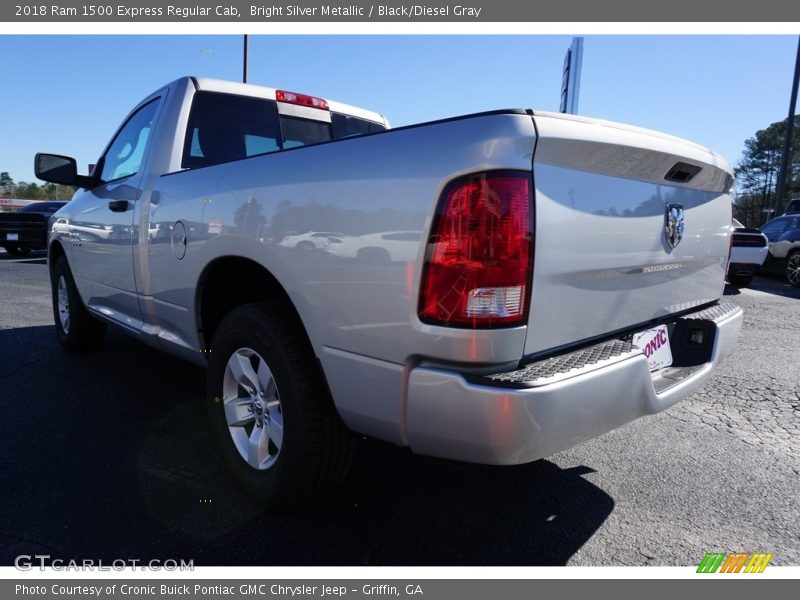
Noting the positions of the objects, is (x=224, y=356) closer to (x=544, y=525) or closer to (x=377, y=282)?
(x=377, y=282)

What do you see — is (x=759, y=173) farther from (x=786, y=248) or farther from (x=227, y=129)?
(x=227, y=129)

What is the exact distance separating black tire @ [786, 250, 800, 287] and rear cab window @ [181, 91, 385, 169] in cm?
1118

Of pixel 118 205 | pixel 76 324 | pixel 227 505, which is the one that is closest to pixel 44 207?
pixel 76 324

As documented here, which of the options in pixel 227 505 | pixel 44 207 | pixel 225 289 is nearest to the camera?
pixel 227 505

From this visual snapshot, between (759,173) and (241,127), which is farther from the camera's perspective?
(759,173)

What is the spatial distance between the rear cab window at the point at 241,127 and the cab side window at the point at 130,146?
0.34 m

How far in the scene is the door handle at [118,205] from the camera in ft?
10.5

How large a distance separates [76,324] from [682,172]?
4310 millimetres

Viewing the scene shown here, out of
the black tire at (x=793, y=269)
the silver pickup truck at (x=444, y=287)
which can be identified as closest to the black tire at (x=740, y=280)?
the black tire at (x=793, y=269)

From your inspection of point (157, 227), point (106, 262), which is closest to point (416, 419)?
point (157, 227)

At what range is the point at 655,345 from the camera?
2139mm

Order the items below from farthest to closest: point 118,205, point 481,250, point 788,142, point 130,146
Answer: point 788,142, point 130,146, point 118,205, point 481,250

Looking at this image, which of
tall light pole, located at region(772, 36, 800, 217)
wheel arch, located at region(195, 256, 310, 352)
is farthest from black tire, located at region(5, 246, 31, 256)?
tall light pole, located at region(772, 36, 800, 217)

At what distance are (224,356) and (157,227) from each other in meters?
0.92
